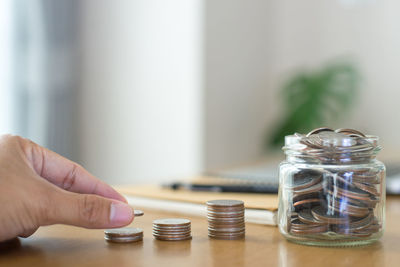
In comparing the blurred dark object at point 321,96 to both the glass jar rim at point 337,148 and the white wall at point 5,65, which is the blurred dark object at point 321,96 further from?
the glass jar rim at point 337,148

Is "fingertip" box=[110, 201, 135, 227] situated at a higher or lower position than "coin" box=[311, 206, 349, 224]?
lower

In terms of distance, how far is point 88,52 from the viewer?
3170 millimetres

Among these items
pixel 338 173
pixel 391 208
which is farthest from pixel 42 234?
pixel 391 208

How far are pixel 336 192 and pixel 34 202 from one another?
378 millimetres

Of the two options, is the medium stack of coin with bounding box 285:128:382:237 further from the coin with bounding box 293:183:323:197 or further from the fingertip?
the fingertip

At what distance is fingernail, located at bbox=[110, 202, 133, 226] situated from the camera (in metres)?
0.72

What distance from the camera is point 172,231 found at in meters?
0.74

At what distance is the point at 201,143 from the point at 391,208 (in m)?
1.90

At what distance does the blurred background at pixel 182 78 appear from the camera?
9.32 ft

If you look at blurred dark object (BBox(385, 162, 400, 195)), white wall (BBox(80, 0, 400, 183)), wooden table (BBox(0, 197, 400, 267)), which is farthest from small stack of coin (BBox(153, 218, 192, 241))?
white wall (BBox(80, 0, 400, 183))

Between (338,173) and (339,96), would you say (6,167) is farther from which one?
(339,96)

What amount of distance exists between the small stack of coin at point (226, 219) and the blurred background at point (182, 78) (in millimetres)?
2018

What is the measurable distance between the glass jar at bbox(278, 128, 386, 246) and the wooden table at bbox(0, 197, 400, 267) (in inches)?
0.8

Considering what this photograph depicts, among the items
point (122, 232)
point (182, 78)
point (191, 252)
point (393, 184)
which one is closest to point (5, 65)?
point (182, 78)
